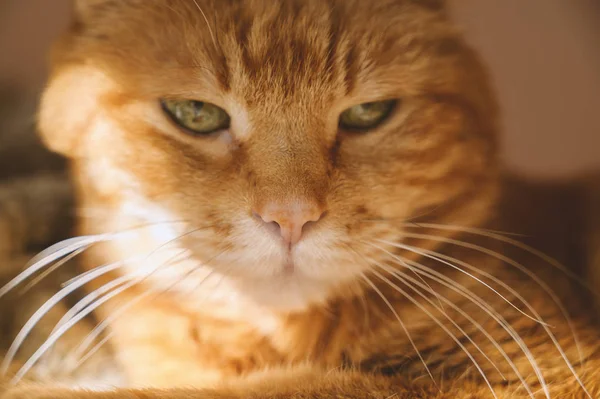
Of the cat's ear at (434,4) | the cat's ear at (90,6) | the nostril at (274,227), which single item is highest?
the cat's ear at (90,6)

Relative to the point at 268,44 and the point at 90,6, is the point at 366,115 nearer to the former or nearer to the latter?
the point at 268,44

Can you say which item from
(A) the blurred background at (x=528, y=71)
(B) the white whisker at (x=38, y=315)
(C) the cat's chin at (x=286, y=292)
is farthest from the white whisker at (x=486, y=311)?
(A) the blurred background at (x=528, y=71)

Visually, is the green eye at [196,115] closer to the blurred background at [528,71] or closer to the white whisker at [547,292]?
the white whisker at [547,292]

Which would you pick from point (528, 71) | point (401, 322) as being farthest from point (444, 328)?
point (528, 71)

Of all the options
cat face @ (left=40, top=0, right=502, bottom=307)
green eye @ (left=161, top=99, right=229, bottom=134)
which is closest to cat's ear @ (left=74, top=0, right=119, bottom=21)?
cat face @ (left=40, top=0, right=502, bottom=307)

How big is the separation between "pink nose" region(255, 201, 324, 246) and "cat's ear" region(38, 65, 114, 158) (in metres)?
0.37

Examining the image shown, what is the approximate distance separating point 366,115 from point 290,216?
27 cm

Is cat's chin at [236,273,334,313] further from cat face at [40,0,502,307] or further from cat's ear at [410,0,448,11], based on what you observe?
cat's ear at [410,0,448,11]

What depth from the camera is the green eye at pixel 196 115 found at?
98 cm

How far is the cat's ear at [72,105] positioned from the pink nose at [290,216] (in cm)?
37

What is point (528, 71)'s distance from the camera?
184 centimetres

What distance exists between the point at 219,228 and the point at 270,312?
0.66ft

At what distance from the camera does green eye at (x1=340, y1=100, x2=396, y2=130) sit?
1.00 meters

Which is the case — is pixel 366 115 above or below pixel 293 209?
above
